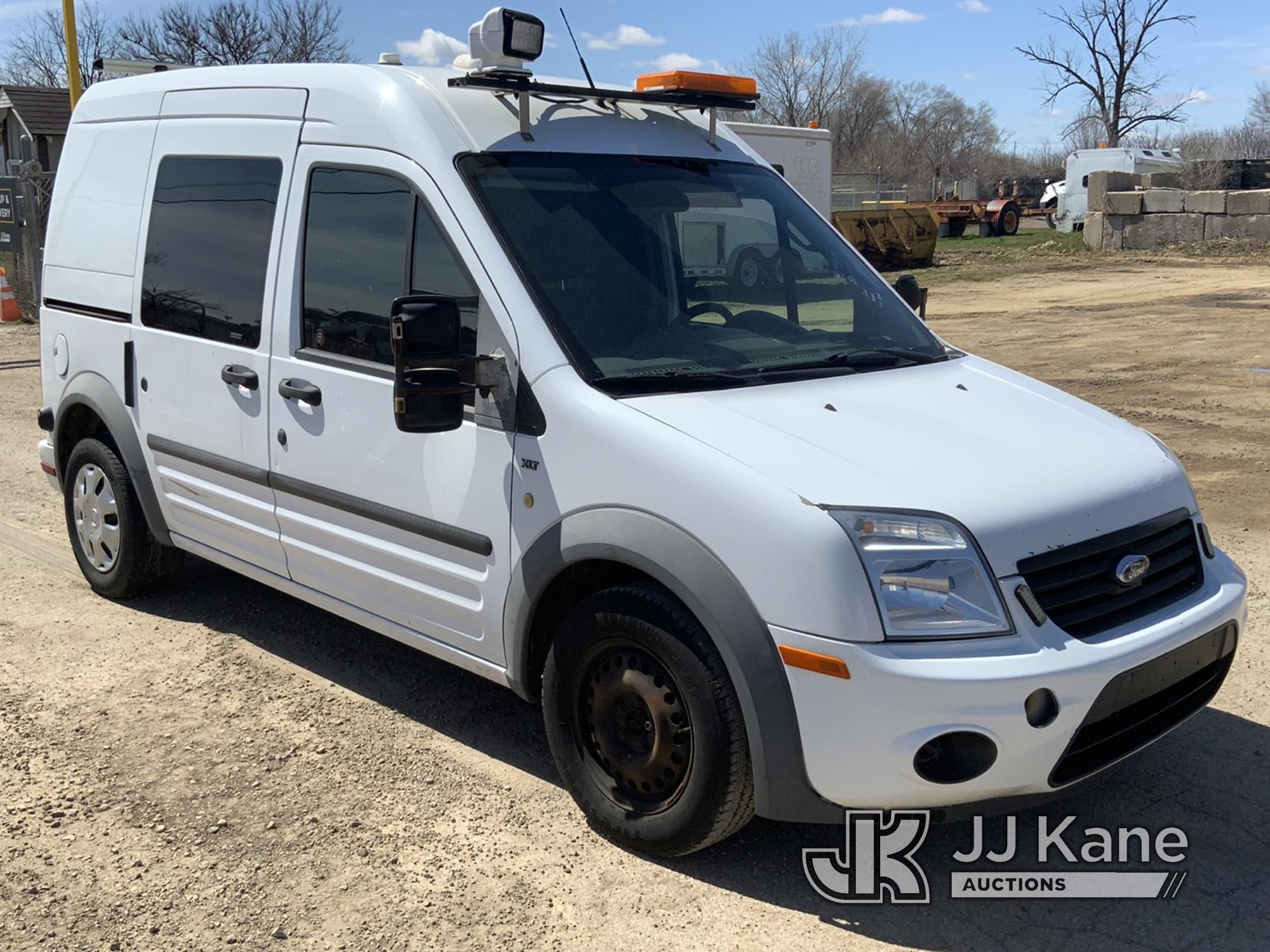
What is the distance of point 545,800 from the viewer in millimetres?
3812

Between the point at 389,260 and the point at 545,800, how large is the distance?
1.76m

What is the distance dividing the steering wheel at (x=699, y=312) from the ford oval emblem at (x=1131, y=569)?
1.43m

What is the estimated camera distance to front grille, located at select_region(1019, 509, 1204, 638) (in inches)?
119

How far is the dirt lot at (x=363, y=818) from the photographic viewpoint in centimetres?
316

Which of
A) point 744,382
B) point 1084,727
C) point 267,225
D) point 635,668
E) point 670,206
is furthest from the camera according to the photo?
point 267,225

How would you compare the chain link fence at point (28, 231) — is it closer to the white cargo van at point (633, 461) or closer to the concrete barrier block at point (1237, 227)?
the white cargo van at point (633, 461)

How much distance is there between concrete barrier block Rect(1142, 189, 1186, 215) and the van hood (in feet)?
83.3

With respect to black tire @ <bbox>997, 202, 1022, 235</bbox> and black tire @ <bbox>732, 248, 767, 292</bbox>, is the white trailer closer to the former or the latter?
black tire @ <bbox>732, 248, 767, 292</bbox>

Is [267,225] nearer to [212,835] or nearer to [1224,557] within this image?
[212,835]

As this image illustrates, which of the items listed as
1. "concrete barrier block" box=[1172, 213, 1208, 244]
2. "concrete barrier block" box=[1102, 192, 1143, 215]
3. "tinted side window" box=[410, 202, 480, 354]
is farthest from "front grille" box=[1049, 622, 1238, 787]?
"concrete barrier block" box=[1102, 192, 1143, 215]

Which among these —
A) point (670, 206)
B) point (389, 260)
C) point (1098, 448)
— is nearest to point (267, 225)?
point (389, 260)

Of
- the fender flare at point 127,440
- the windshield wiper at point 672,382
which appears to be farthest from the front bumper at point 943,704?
the fender flare at point 127,440

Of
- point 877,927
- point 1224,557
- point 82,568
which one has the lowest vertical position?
point 877,927

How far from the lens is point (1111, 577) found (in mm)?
3156
